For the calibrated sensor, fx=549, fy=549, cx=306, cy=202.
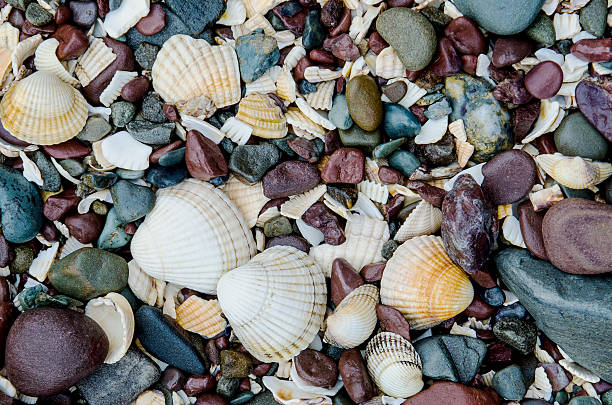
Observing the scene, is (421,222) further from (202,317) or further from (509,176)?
(202,317)

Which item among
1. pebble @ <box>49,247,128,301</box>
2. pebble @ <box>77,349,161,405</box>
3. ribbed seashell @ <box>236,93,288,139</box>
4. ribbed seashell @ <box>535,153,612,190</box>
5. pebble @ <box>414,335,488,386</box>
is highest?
ribbed seashell @ <box>236,93,288,139</box>

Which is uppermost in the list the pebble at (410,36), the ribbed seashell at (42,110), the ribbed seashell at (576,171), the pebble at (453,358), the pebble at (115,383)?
the pebble at (410,36)

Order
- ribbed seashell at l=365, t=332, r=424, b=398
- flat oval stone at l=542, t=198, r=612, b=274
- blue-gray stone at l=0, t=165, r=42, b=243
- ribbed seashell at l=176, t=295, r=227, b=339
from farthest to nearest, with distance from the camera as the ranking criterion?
ribbed seashell at l=176, t=295, r=227, b=339 < blue-gray stone at l=0, t=165, r=42, b=243 < ribbed seashell at l=365, t=332, r=424, b=398 < flat oval stone at l=542, t=198, r=612, b=274

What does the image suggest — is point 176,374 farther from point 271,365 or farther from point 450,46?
point 450,46

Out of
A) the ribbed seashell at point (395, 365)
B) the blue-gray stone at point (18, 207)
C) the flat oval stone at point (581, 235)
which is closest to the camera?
the flat oval stone at point (581, 235)

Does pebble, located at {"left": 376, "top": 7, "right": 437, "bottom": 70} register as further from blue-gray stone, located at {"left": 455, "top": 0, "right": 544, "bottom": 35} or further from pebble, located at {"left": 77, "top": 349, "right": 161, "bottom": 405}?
pebble, located at {"left": 77, "top": 349, "right": 161, "bottom": 405}

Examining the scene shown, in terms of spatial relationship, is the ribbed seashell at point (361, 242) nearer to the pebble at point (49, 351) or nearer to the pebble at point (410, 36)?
the pebble at point (410, 36)

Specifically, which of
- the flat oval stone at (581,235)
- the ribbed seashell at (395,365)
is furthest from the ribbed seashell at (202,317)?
the flat oval stone at (581,235)

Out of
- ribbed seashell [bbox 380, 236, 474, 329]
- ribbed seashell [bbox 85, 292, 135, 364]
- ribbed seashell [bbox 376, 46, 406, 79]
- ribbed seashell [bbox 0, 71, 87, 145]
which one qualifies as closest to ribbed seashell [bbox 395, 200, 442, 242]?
ribbed seashell [bbox 380, 236, 474, 329]
